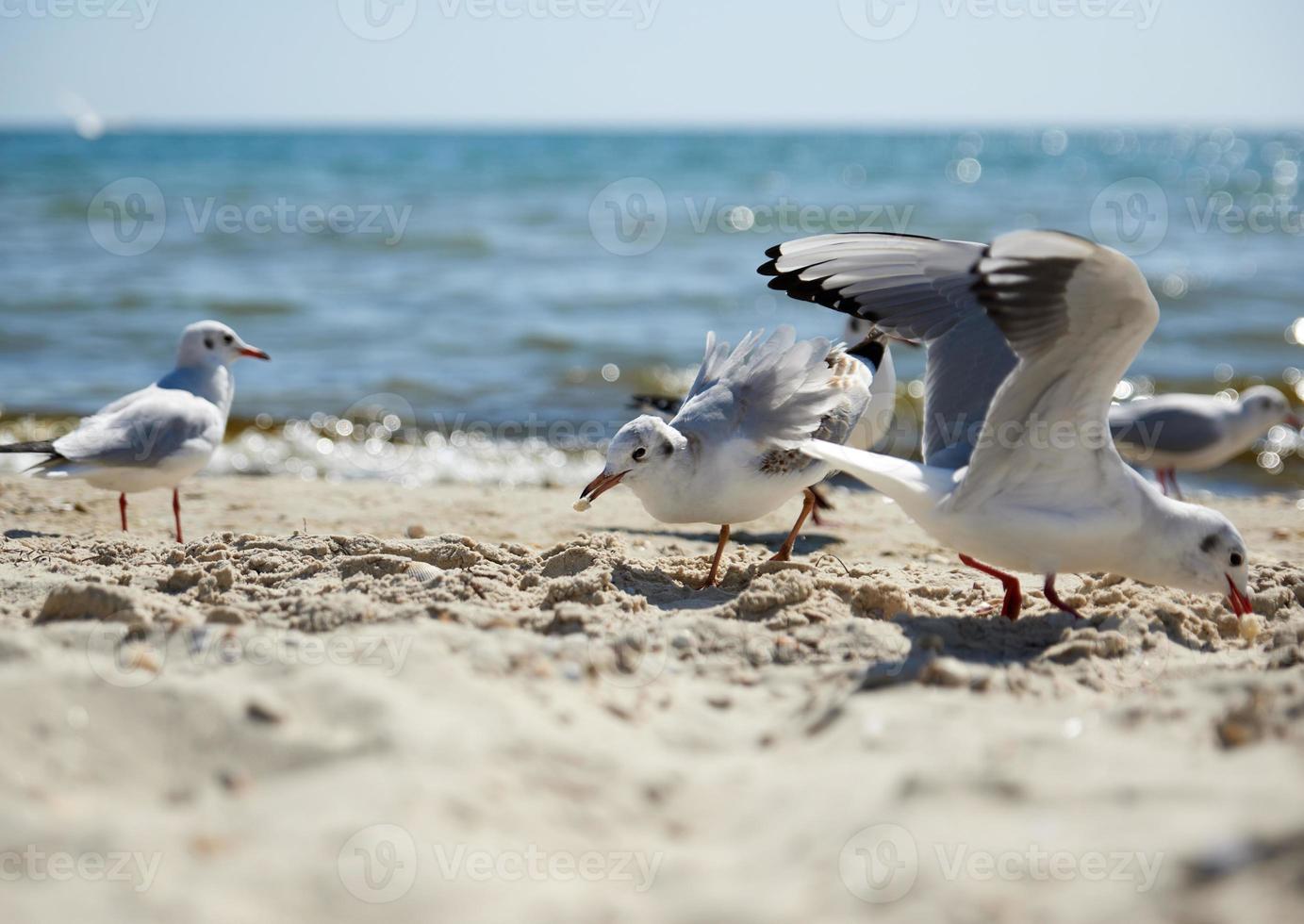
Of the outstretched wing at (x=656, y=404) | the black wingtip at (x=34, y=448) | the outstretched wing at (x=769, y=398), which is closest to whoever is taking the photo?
the outstretched wing at (x=769, y=398)

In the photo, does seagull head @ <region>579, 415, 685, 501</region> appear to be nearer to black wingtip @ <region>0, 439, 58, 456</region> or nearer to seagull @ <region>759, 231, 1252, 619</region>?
seagull @ <region>759, 231, 1252, 619</region>

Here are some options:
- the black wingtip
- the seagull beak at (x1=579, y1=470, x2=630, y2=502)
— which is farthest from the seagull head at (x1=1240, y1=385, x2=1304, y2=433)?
the black wingtip

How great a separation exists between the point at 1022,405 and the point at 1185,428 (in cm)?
464

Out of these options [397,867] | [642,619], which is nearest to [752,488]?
[642,619]

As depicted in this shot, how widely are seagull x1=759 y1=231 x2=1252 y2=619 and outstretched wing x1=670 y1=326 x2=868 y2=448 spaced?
424mm

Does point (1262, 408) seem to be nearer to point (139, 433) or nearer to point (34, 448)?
point (139, 433)

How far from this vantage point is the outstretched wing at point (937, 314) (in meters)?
3.76

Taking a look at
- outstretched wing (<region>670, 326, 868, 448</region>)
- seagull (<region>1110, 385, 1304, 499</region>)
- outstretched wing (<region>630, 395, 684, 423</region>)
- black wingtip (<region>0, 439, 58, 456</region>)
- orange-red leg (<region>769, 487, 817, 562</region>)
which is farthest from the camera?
seagull (<region>1110, 385, 1304, 499</region>)

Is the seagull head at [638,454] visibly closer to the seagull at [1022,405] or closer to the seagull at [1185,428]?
the seagull at [1022,405]

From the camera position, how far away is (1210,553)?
11.8 ft

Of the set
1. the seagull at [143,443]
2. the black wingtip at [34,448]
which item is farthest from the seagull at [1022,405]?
the black wingtip at [34,448]

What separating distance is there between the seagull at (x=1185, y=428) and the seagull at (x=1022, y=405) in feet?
12.5

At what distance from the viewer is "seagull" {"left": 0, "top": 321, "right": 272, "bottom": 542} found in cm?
529

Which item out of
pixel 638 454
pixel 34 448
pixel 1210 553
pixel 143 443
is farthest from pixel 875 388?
pixel 34 448
